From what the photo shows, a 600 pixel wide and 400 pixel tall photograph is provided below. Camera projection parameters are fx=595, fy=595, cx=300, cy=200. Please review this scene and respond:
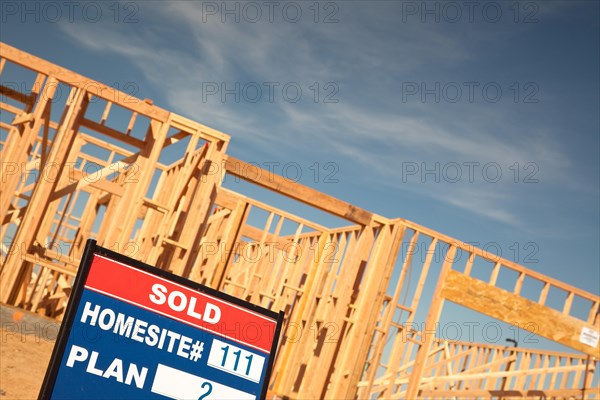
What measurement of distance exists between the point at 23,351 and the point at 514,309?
996 centimetres

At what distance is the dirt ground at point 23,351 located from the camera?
7551mm

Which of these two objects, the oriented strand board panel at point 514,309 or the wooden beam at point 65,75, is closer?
the wooden beam at point 65,75

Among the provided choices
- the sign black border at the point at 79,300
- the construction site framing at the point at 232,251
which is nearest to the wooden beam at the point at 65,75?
the construction site framing at the point at 232,251

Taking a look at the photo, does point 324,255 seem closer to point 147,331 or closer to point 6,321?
point 6,321

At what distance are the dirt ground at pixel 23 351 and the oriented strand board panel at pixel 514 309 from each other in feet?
26.4

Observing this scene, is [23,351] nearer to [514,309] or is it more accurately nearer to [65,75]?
[65,75]

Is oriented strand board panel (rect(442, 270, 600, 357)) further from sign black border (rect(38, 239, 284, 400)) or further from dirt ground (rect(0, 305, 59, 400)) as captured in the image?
sign black border (rect(38, 239, 284, 400))

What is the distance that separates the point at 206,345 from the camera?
2.66 meters

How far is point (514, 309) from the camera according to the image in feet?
43.7

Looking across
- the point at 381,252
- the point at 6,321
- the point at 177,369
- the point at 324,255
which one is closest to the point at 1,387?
the point at 6,321

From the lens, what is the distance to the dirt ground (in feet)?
24.8

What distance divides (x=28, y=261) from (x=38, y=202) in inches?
48.0

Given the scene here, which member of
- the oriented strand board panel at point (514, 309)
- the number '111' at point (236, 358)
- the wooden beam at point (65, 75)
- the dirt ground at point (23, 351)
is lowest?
the dirt ground at point (23, 351)

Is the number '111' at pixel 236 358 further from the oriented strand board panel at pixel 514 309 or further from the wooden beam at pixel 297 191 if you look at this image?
the oriented strand board panel at pixel 514 309
